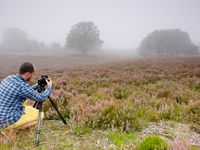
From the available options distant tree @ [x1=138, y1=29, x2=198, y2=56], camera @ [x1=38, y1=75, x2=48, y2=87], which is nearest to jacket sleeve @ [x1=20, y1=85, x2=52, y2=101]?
camera @ [x1=38, y1=75, x2=48, y2=87]

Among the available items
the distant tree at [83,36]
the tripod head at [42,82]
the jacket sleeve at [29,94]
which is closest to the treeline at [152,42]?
the distant tree at [83,36]

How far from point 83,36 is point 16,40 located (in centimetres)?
5481

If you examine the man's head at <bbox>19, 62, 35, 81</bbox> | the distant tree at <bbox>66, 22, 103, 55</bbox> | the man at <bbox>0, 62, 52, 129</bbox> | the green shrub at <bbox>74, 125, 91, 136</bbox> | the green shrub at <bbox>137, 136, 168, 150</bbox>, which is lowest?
the green shrub at <bbox>74, 125, 91, 136</bbox>

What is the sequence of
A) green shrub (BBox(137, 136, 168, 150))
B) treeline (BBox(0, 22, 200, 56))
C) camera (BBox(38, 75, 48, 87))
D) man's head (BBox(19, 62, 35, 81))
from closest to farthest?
1. green shrub (BBox(137, 136, 168, 150))
2. man's head (BBox(19, 62, 35, 81))
3. camera (BBox(38, 75, 48, 87))
4. treeline (BBox(0, 22, 200, 56))

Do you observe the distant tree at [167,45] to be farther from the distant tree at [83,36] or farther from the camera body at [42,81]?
the camera body at [42,81]

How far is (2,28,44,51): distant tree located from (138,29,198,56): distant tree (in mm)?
49575

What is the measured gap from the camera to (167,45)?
62.5 metres

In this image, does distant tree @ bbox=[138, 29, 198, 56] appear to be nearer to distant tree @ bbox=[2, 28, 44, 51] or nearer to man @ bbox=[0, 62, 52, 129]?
distant tree @ bbox=[2, 28, 44, 51]

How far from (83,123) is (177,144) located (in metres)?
2.33

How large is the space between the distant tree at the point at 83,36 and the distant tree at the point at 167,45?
45.7 feet

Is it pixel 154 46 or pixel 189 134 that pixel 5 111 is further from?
pixel 154 46

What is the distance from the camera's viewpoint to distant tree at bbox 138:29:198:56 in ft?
204

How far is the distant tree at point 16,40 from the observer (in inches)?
3816

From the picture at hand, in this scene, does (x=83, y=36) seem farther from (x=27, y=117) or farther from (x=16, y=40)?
(x=27, y=117)
